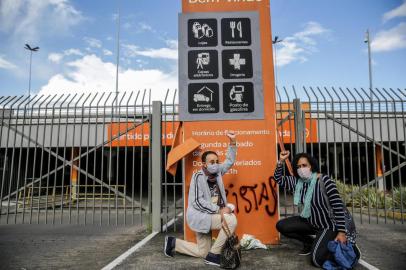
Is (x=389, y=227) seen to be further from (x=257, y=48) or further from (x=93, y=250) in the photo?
(x=93, y=250)

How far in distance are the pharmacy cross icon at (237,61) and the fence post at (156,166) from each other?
1716 mm

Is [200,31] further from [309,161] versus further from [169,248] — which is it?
[169,248]

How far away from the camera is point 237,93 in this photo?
553cm

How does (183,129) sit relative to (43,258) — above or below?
above

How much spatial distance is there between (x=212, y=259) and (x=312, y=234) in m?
1.43

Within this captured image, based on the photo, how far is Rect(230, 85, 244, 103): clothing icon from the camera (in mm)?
5508

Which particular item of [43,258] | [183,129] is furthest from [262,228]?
[43,258]

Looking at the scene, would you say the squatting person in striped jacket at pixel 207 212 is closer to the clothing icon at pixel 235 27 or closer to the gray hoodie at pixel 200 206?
the gray hoodie at pixel 200 206

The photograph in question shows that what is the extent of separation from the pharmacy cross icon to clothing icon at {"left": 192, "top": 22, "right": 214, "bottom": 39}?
0.56 metres

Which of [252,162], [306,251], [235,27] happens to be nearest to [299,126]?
[252,162]

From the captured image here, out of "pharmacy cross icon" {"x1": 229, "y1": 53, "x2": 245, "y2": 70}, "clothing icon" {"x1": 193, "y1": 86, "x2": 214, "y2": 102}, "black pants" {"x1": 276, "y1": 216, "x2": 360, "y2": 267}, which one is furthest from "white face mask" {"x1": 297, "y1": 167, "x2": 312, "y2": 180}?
"pharmacy cross icon" {"x1": 229, "y1": 53, "x2": 245, "y2": 70}

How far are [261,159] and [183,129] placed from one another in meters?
1.37

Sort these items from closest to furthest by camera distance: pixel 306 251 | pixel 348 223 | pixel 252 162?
pixel 348 223 < pixel 306 251 < pixel 252 162

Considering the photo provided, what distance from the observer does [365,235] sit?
6.11 metres
